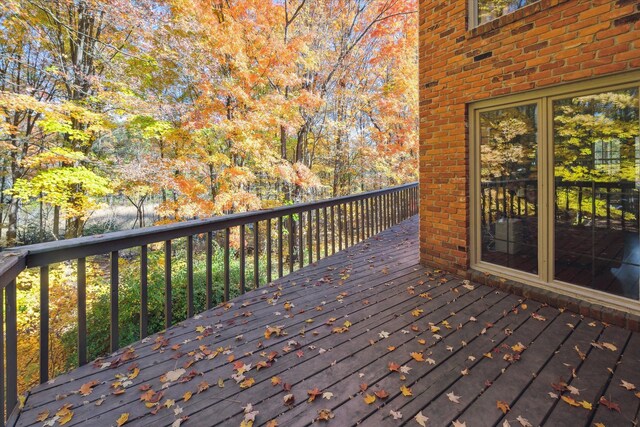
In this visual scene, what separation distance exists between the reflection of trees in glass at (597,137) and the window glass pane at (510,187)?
23 centimetres

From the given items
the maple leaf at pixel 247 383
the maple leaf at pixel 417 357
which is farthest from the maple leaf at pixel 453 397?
the maple leaf at pixel 247 383

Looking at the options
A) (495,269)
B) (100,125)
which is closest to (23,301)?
(100,125)

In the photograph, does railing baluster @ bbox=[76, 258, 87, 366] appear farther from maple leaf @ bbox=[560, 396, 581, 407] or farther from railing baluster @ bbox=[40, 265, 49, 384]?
maple leaf @ bbox=[560, 396, 581, 407]

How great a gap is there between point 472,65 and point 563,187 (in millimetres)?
1599

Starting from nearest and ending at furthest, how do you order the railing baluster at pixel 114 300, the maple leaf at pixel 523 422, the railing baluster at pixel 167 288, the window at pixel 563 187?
1. the maple leaf at pixel 523 422
2. the railing baluster at pixel 114 300
3. the window at pixel 563 187
4. the railing baluster at pixel 167 288

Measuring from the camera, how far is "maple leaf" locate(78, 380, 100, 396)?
70.8 inches

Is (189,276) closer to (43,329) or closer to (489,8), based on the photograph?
(43,329)

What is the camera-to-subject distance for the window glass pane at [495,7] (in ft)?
9.74

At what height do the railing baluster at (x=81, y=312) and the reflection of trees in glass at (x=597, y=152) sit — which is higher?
the reflection of trees in glass at (x=597, y=152)

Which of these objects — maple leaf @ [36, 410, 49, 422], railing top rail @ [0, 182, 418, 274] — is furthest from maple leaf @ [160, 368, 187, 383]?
railing top rail @ [0, 182, 418, 274]

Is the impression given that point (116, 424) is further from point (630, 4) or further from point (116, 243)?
point (630, 4)

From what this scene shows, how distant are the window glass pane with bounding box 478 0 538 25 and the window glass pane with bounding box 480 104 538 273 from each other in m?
0.97

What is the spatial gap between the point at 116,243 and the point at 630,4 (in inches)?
170

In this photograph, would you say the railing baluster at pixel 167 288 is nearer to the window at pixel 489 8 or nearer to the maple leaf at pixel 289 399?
the maple leaf at pixel 289 399
